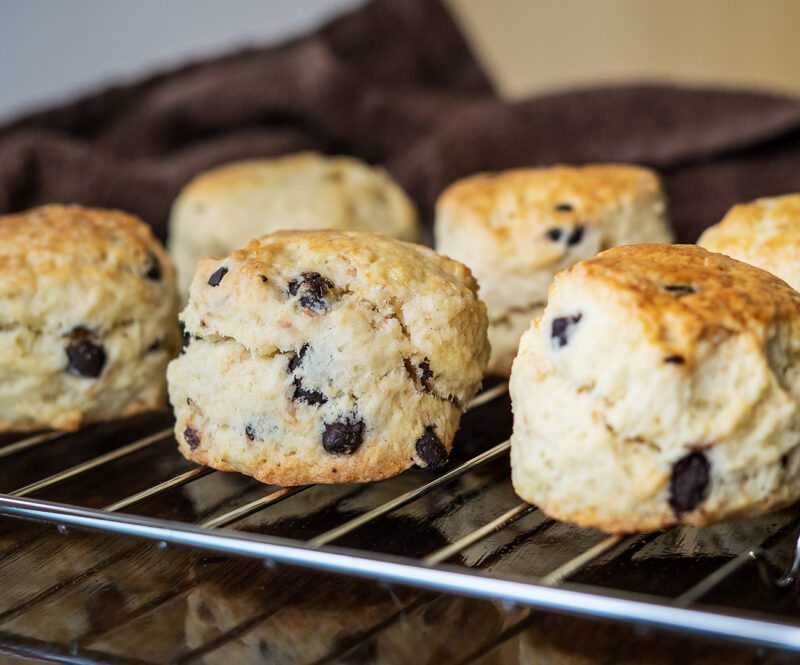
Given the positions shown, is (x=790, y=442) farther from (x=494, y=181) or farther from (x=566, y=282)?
(x=494, y=181)

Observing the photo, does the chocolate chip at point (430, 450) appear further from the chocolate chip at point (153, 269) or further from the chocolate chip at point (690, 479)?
the chocolate chip at point (153, 269)

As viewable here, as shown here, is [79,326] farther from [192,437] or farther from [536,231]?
[536,231]

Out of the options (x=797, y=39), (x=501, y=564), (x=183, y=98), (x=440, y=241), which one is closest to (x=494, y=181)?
(x=440, y=241)

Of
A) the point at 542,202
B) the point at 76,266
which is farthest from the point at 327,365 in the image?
the point at 542,202

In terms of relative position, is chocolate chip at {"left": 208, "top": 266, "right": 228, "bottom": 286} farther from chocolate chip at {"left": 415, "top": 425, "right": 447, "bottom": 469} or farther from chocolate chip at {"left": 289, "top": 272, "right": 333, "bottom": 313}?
chocolate chip at {"left": 415, "top": 425, "right": 447, "bottom": 469}

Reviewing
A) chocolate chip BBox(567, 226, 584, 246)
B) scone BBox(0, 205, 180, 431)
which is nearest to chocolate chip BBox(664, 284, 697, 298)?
chocolate chip BBox(567, 226, 584, 246)
